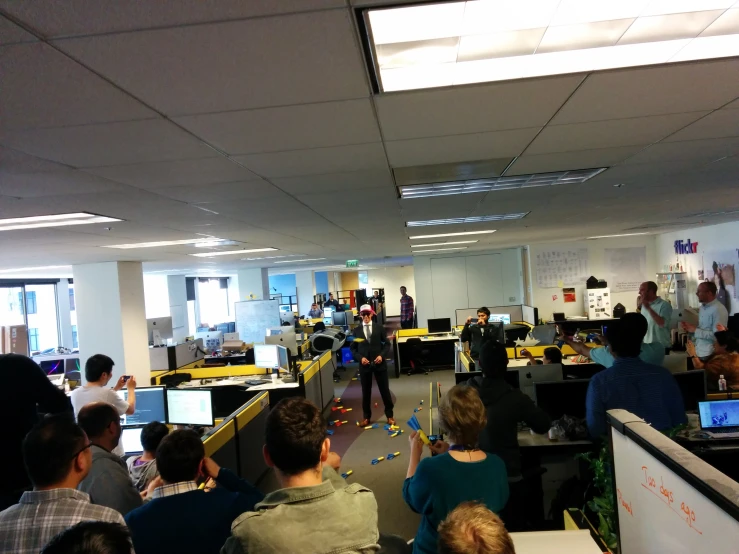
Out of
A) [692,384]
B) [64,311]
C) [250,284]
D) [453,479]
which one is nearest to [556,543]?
[453,479]

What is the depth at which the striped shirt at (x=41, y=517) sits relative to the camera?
57.6 inches

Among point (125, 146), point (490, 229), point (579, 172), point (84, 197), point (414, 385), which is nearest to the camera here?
point (125, 146)

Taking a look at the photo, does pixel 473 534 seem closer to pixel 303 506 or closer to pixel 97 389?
pixel 303 506

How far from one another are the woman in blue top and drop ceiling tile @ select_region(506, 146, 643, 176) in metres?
1.42

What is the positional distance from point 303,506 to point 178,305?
14.6 metres

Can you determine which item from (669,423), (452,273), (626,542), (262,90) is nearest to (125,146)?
(262,90)

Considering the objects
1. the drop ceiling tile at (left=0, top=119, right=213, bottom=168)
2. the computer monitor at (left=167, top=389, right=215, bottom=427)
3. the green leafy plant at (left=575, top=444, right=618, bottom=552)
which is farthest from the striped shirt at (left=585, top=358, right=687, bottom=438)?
the computer monitor at (left=167, top=389, right=215, bottom=427)

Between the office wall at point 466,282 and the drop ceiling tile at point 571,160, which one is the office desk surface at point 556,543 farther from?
the office wall at point 466,282

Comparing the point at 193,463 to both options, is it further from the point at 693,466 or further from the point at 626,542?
the point at 693,466

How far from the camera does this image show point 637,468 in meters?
1.20

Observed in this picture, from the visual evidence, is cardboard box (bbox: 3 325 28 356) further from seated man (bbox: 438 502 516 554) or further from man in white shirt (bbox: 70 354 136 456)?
seated man (bbox: 438 502 516 554)

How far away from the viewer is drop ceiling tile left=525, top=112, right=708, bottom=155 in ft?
→ 6.25

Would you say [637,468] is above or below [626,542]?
above

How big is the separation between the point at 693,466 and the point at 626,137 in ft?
5.53
